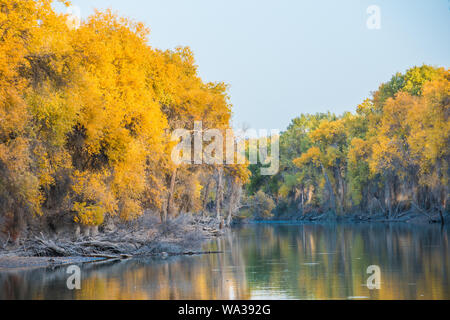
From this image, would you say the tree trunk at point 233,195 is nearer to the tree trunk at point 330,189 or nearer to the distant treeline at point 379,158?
the distant treeline at point 379,158

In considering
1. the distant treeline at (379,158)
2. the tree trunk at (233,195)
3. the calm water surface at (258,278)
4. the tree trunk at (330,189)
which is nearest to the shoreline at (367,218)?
the distant treeline at (379,158)

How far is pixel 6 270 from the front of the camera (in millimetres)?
22500

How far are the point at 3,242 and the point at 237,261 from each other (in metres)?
9.15

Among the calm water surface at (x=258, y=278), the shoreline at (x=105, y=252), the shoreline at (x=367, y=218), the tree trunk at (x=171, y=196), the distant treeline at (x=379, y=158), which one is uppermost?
the distant treeline at (x=379, y=158)

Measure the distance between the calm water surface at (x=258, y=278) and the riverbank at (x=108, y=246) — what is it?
215cm

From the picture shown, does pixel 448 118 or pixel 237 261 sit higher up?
pixel 448 118

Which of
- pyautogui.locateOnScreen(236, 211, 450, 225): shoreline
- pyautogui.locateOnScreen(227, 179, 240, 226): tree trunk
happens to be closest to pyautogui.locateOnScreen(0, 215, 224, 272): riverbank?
pyautogui.locateOnScreen(227, 179, 240, 226): tree trunk

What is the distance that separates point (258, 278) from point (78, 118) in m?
10.7

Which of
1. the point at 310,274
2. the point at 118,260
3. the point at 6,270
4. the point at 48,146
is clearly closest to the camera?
the point at 310,274

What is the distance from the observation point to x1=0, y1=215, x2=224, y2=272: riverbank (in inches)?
957

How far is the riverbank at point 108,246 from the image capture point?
24.3 m
